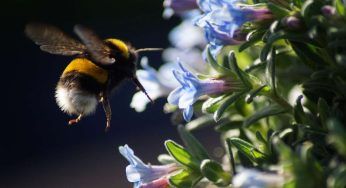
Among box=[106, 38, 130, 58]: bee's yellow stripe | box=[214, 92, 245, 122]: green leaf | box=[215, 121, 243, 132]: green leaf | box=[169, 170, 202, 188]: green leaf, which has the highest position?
box=[106, 38, 130, 58]: bee's yellow stripe

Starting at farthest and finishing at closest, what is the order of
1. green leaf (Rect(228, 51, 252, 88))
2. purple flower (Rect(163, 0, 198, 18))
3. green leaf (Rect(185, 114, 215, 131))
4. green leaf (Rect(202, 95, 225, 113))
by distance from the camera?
green leaf (Rect(185, 114, 215, 131)) → purple flower (Rect(163, 0, 198, 18)) → green leaf (Rect(202, 95, 225, 113)) → green leaf (Rect(228, 51, 252, 88))

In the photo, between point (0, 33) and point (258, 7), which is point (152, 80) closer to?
point (258, 7)

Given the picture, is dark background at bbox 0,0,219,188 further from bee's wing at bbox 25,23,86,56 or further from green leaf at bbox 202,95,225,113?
green leaf at bbox 202,95,225,113

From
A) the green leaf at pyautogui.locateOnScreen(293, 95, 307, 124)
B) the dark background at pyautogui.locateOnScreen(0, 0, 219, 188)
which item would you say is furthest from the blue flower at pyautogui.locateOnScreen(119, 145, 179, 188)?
the dark background at pyautogui.locateOnScreen(0, 0, 219, 188)

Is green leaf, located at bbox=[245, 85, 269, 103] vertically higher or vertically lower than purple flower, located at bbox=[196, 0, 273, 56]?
lower

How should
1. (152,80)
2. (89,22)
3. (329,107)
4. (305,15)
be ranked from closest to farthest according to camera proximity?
(305,15) → (329,107) → (152,80) → (89,22)

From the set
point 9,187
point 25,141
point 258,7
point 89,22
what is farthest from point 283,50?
point 89,22

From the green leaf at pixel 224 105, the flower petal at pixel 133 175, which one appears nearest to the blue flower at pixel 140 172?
the flower petal at pixel 133 175

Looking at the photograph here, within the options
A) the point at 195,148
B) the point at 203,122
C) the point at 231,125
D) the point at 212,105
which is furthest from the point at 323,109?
the point at 203,122
